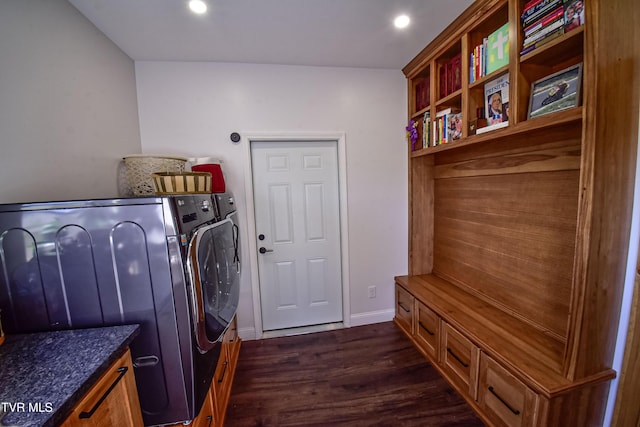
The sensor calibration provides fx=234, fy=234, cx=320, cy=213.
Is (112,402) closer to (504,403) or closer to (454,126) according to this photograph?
(504,403)

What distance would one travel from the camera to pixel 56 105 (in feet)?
4.11

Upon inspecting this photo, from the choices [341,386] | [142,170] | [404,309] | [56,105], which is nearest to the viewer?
[56,105]

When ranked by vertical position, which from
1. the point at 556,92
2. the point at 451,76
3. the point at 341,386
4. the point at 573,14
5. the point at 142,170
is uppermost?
the point at 451,76

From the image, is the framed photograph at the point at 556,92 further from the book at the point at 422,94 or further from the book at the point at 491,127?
the book at the point at 422,94

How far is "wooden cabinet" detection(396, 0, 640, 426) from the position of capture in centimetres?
97

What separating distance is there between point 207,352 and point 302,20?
2034mm

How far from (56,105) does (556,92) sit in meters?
2.55

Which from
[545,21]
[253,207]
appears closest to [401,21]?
[545,21]

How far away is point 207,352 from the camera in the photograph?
1147 mm

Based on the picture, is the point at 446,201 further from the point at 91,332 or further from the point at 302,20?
the point at 91,332

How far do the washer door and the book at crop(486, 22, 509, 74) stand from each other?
1864 mm

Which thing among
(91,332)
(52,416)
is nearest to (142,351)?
(91,332)

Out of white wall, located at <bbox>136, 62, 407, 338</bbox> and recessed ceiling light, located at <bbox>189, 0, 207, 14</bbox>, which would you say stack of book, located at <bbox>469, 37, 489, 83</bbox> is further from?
recessed ceiling light, located at <bbox>189, 0, 207, 14</bbox>

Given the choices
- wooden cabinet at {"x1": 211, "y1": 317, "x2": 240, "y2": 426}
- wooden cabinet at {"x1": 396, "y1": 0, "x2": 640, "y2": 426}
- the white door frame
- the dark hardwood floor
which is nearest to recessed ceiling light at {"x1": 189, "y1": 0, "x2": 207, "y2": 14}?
the white door frame
